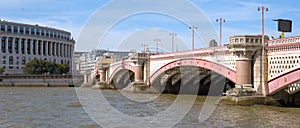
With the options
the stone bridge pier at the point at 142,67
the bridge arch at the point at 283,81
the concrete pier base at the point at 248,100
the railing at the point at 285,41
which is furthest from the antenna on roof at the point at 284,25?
the stone bridge pier at the point at 142,67

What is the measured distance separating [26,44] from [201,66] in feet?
260

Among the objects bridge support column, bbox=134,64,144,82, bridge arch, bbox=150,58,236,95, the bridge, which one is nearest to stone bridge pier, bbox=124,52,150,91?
bridge support column, bbox=134,64,144,82

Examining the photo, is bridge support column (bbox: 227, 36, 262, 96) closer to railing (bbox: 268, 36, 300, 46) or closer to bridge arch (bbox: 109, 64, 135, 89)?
railing (bbox: 268, 36, 300, 46)

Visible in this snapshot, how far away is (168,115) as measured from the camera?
75.9 feet

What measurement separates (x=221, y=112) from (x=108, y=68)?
47097mm

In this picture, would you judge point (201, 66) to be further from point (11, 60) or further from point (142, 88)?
point (11, 60)

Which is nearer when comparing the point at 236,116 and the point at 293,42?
the point at 236,116

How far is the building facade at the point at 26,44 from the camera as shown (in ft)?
326

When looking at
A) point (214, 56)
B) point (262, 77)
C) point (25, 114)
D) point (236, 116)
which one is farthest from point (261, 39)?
point (25, 114)

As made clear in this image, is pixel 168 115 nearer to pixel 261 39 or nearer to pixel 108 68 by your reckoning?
pixel 261 39

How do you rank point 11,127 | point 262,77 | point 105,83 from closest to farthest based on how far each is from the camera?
point 11,127 → point 262,77 → point 105,83

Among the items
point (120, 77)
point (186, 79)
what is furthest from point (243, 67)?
point (120, 77)

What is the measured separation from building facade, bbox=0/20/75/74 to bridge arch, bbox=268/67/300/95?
8478 cm

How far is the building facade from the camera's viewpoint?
99250 millimetres
